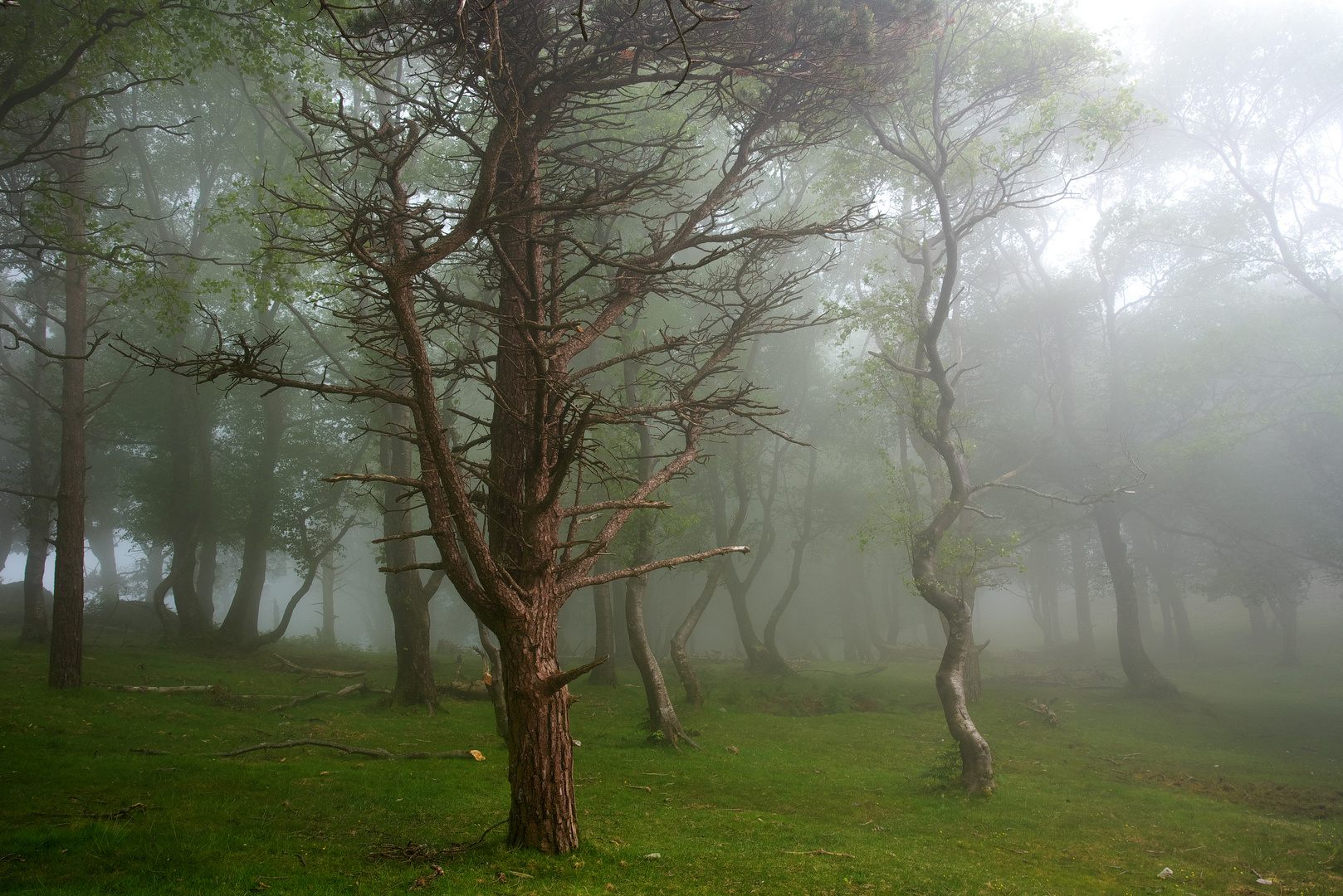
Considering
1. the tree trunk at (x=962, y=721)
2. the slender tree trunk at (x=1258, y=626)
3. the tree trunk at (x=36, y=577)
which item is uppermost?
the tree trunk at (x=36, y=577)

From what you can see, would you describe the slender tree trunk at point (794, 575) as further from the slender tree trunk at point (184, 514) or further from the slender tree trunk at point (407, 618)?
the slender tree trunk at point (184, 514)

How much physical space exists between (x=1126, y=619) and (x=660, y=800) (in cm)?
1725

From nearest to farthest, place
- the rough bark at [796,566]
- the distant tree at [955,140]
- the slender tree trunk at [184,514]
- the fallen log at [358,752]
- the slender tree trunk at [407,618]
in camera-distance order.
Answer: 1. the fallen log at [358,752]
2. the distant tree at [955,140]
3. the slender tree trunk at [407,618]
4. the slender tree trunk at [184,514]
5. the rough bark at [796,566]

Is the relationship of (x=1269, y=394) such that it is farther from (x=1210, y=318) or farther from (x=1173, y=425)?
(x=1173, y=425)

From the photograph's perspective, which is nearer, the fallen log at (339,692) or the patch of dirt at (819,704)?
the fallen log at (339,692)

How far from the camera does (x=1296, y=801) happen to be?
33.1 ft

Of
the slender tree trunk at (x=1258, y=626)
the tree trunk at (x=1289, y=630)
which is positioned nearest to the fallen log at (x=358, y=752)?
the tree trunk at (x=1289, y=630)

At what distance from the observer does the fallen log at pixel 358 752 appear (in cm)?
873

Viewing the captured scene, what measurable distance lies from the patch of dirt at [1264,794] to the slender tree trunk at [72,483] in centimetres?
1774

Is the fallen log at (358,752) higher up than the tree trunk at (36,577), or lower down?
lower down

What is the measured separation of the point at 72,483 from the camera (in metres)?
12.1

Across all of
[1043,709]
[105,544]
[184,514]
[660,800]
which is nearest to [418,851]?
[660,800]

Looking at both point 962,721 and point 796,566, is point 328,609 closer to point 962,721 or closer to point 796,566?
point 796,566

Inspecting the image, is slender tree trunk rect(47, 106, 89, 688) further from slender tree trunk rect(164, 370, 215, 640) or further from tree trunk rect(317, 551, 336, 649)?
tree trunk rect(317, 551, 336, 649)
